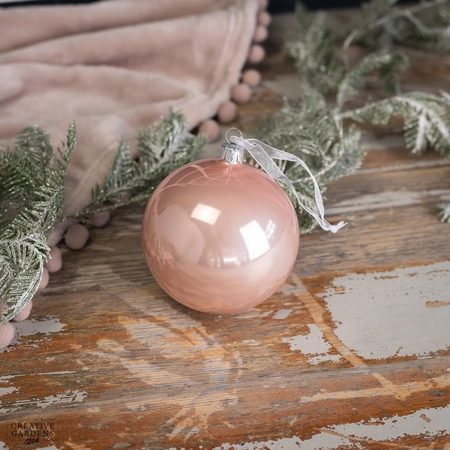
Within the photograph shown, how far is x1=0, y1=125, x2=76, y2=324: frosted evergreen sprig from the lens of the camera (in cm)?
50

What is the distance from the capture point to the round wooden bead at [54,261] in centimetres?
61

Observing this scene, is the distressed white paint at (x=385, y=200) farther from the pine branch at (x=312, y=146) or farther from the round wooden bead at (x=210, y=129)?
the round wooden bead at (x=210, y=129)

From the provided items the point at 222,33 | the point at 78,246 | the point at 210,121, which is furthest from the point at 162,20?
the point at 78,246

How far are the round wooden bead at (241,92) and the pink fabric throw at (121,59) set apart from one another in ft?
0.05

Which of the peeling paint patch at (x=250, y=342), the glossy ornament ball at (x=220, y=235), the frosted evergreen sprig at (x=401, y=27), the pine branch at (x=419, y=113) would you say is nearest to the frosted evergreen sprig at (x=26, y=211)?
the glossy ornament ball at (x=220, y=235)

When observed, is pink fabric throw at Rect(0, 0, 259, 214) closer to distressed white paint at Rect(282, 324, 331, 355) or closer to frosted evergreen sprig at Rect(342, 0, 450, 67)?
frosted evergreen sprig at Rect(342, 0, 450, 67)

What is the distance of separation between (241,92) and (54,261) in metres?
0.50

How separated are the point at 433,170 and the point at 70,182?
0.55m

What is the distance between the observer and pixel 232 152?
1.73 feet

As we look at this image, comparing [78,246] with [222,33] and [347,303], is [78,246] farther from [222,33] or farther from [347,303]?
[222,33]

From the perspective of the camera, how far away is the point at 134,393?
0.50m

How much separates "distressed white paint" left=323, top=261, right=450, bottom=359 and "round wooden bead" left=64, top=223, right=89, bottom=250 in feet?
1.03

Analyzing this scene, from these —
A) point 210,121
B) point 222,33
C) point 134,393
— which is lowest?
point 134,393

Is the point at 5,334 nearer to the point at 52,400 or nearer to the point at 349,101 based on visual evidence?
the point at 52,400
